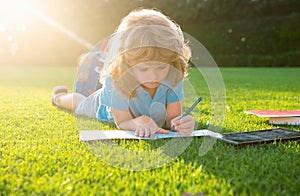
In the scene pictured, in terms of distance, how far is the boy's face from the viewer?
75.8 inches

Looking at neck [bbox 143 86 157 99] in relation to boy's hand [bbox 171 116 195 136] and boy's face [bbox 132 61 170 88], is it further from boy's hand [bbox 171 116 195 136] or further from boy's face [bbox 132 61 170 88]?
boy's hand [bbox 171 116 195 136]

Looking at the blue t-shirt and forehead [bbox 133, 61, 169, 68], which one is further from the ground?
forehead [bbox 133, 61, 169, 68]

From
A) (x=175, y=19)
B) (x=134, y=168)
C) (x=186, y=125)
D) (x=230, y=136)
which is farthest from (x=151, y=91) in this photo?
(x=175, y=19)

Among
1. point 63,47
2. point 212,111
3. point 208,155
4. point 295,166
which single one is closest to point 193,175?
point 208,155

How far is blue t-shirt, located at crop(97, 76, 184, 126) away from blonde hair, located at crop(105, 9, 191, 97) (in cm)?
3

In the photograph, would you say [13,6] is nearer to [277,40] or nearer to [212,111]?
[277,40]

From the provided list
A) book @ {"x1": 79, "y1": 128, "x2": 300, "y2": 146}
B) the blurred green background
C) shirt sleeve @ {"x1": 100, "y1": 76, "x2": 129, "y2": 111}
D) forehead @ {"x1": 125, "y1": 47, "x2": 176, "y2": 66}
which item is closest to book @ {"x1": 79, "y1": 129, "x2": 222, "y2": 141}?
book @ {"x1": 79, "y1": 128, "x2": 300, "y2": 146}

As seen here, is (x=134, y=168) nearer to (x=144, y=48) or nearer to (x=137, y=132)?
(x=137, y=132)

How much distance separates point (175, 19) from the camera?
1716 cm

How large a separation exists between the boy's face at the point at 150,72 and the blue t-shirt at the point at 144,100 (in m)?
0.10

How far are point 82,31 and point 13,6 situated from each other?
3.96 metres

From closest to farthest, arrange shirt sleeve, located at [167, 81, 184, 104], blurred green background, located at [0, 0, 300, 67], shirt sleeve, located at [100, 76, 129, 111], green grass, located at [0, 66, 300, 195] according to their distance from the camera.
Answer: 1. green grass, located at [0, 66, 300, 195]
2. shirt sleeve, located at [100, 76, 129, 111]
3. shirt sleeve, located at [167, 81, 184, 104]
4. blurred green background, located at [0, 0, 300, 67]

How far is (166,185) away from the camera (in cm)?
111

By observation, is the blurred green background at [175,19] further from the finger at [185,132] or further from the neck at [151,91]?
the finger at [185,132]
